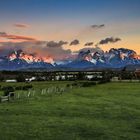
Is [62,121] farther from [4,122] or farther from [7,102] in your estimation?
[7,102]

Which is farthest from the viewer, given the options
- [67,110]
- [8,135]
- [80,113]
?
[67,110]

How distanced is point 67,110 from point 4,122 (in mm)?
10670

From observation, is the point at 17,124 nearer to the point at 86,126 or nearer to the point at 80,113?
the point at 86,126

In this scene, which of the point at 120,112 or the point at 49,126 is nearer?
the point at 49,126

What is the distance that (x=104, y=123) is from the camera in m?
32.0

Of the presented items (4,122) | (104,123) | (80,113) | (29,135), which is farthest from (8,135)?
(80,113)

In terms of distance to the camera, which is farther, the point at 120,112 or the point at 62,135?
the point at 120,112

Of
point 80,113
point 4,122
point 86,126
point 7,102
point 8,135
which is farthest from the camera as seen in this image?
point 7,102

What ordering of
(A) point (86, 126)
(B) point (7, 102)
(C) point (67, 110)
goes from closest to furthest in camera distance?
1. (A) point (86, 126)
2. (C) point (67, 110)
3. (B) point (7, 102)

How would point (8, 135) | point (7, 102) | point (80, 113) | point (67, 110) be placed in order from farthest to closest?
point (7, 102)
point (67, 110)
point (80, 113)
point (8, 135)

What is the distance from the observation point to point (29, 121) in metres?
33.5

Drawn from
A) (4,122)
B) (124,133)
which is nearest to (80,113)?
(4,122)

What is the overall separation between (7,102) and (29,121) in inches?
877

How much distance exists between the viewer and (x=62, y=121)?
33375 millimetres
